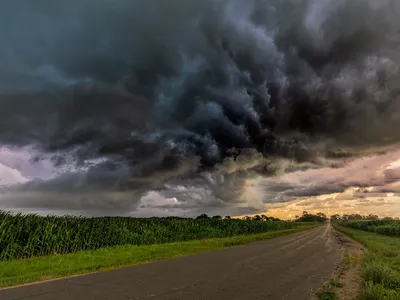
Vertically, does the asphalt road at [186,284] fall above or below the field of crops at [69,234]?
below

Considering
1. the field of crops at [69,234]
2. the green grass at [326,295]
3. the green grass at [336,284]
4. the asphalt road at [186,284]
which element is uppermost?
the field of crops at [69,234]

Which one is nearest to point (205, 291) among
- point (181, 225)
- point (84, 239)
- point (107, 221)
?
point (84, 239)

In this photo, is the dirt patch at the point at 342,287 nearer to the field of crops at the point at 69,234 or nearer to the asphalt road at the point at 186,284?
the asphalt road at the point at 186,284

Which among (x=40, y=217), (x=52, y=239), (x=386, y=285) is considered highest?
(x=40, y=217)

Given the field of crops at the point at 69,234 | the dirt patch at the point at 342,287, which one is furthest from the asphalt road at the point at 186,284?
the field of crops at the point at 69,234

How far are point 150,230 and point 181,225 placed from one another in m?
7.33

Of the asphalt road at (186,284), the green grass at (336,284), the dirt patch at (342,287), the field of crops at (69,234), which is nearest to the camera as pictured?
the asphalt road at (186,284)

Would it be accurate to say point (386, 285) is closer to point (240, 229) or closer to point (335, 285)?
point (335, 285)

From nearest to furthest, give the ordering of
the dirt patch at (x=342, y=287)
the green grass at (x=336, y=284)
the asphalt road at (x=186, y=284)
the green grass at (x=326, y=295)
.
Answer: the asphalt road at (x=186, y=284) < the green grass at (x=326, y=295) < the dirt patch at (x=342, y=287) < the green grass at (x=336, y=284)

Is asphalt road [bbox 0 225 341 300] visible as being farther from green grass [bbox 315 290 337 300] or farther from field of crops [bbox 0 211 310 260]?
field of crops [bbox 0 211 310 260]

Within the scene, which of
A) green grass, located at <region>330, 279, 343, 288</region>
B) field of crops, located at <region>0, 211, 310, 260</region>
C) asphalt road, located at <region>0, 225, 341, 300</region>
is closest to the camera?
asphalt road, located at <region>0, 225, 341, 300</region>

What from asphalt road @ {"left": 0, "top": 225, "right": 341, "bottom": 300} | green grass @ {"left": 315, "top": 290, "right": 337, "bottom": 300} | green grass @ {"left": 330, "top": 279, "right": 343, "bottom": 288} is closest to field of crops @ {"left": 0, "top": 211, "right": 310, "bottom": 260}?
asphalt road @ {"left": 0, "top": 225, "right": 341, "bottom": 300}

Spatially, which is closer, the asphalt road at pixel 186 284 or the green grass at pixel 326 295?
the asphalt road at pixel 186 284

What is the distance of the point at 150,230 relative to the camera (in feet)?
113
